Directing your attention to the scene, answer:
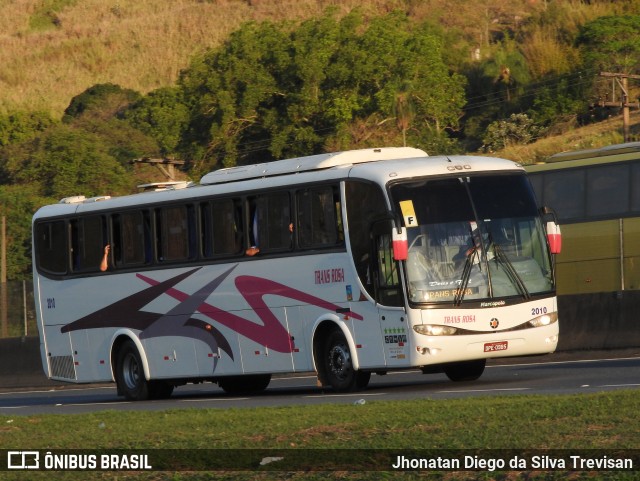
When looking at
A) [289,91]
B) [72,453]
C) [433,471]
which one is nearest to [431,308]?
[72,453]

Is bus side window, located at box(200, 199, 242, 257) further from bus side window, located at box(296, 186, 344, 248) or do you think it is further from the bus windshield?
the bus windshield

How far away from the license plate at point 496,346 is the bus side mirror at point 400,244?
1606 mm

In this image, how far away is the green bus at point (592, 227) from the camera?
26797 mm

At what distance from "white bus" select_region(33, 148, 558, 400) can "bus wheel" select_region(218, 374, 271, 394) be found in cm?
2

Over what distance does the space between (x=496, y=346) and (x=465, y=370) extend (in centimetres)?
213

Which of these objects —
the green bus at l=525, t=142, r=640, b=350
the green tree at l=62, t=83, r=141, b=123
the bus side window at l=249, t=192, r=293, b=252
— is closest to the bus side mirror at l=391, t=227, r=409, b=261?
the bus side window at l=249, t=192, r=293, b=252

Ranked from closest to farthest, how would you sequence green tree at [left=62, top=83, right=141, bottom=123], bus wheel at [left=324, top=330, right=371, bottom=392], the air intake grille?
1. bus wheel at [left=324, top=330, right=371, bottom=392]
2. the air intake grille
3. green tree at [left=62, top=83, right=141, bottom=123]

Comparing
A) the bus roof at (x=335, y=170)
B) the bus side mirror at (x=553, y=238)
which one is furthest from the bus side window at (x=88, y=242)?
the bus side mirror at (x=553, y=238)

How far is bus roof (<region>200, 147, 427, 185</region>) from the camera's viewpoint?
2077 centimetres

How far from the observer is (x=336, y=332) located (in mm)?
20219

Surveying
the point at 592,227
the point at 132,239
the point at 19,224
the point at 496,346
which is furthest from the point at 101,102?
the point at 496,346

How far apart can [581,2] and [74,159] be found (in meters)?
37.6

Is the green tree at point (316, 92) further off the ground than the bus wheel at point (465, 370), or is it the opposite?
the green tree at point (316, 92)

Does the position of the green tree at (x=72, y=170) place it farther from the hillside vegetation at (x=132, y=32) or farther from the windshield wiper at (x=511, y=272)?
the windshield wiper at (x=511, y=272)
